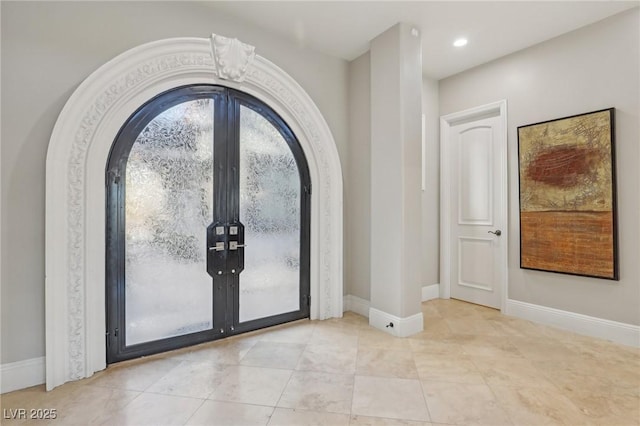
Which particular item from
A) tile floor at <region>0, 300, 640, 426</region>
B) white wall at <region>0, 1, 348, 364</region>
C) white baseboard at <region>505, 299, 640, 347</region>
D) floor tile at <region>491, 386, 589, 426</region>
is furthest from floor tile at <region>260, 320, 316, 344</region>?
white baseboard at <region>505, 299, 640, 347</region>

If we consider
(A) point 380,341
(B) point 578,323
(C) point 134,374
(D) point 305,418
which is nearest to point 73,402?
(C) point 134,374

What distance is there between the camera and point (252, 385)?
2129mm

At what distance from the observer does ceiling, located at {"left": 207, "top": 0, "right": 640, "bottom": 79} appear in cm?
272

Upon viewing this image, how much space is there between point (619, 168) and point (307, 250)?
10.0ft

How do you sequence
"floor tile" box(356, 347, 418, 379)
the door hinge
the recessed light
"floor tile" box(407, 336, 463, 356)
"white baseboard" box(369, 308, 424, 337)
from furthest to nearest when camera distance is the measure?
the recessed light, "white baseboard" box(369, 308, 424, 337), "floor tile" box(407, 336, 463, 356), the door hinge, "floor tile" box(356, 347, 418, 379)

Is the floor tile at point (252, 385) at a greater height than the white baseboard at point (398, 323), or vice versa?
the white baseboard at point (398, 323)

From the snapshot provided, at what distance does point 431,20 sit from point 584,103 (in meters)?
1.71

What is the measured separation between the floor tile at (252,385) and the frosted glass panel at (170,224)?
0.76 m

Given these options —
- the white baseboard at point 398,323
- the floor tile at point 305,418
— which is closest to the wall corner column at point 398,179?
the white baseboard at point 398,323

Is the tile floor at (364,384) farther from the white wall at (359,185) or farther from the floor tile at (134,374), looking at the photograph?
the white wall at (359,185)

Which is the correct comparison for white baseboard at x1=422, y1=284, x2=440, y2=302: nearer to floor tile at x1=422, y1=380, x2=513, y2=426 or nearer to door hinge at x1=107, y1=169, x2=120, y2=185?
floor tile at x1=422, y1=380, x2=513, y2=426

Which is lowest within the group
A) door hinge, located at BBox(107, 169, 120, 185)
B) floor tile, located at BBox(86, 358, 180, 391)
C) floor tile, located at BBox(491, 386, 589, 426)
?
floor tile, located at BBox(491, 386, 589, 426)

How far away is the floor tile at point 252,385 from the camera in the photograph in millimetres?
1983

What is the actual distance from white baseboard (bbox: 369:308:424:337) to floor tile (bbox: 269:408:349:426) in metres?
1.33
